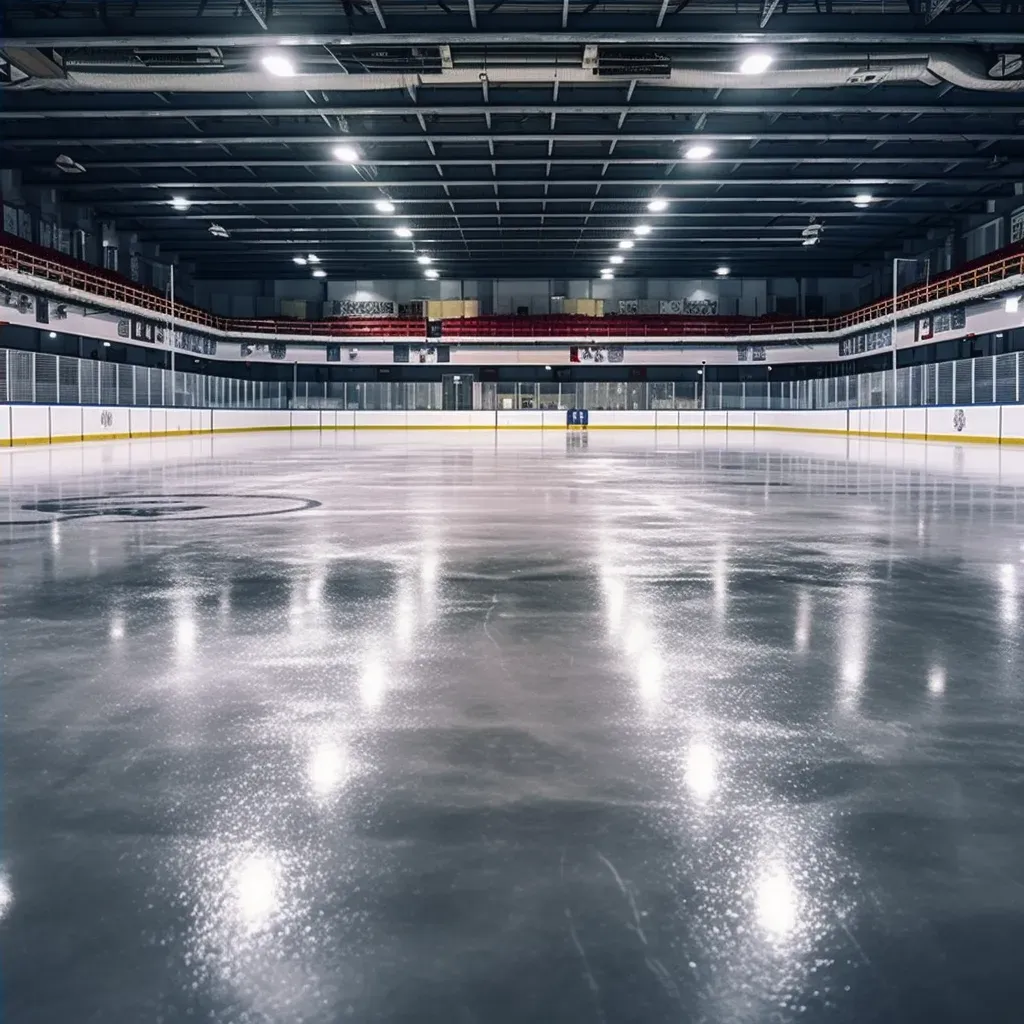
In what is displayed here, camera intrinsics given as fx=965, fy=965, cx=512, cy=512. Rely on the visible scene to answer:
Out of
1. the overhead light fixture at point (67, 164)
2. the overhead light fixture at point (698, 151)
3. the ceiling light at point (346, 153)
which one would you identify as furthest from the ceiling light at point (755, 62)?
the overhead light fixture at point (67, 164)

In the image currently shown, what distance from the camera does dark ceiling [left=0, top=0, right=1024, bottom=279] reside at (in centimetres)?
2241

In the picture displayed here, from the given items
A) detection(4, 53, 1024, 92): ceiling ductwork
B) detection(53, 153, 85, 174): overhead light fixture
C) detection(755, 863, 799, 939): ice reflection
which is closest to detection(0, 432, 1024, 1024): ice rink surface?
detection(755, 863, 799, 939): ice reflection

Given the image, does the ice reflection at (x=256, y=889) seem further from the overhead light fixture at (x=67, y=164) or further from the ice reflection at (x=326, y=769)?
the overhead light fixture at (x=67, y=164)

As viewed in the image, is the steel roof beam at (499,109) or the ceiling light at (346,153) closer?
the steel roof beam at (499,109)

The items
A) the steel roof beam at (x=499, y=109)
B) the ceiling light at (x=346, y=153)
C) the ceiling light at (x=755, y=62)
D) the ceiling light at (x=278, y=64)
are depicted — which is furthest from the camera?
the ceiling light at (x=346, y=153)

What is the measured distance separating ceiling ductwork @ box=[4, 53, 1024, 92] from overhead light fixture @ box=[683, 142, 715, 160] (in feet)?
24.8

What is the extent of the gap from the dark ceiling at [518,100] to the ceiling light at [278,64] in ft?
0.71

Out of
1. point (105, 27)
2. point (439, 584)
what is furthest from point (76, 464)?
point (439, 584)

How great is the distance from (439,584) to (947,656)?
3491 mm

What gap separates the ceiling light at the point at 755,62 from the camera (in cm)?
2384

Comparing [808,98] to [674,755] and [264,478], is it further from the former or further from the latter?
[674,755]

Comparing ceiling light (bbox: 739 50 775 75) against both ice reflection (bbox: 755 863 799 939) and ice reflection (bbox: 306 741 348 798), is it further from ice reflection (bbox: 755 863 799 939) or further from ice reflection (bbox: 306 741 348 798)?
ice reflection (bbox: 755 863 799 939)

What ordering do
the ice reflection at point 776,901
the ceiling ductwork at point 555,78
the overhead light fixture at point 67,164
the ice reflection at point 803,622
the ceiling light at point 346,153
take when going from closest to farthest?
the ice reflection at point 776,901, the ice reflection at point 803,622, the ceiling ductwork at point 555,78, the ceiling light at point 346,153, the overhead light fixture at point 67,164

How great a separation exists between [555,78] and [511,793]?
25.2 m
